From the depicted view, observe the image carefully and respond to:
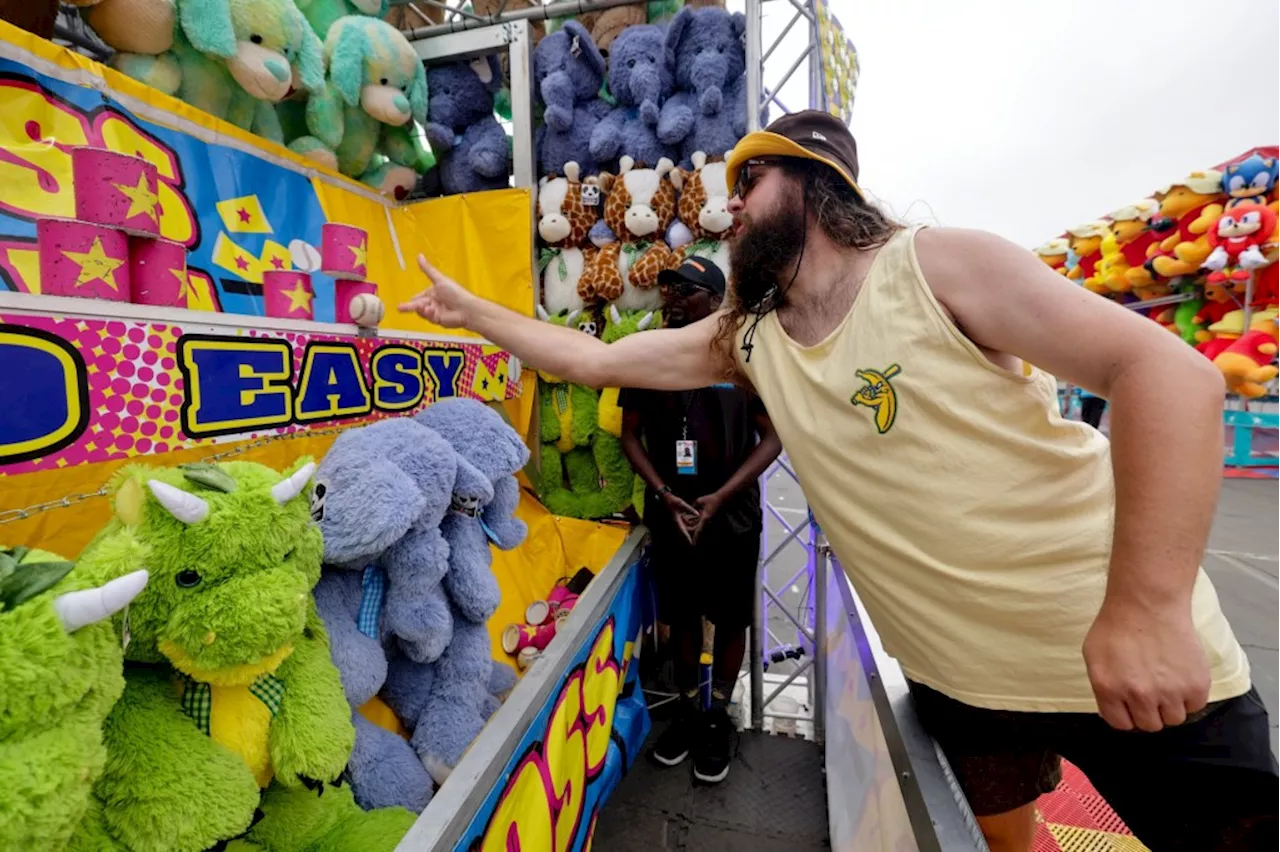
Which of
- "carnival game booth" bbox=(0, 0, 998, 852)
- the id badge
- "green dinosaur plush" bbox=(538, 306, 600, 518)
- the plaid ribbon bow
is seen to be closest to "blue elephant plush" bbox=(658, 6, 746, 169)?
"carnival game booth" bbox=(0, 0, 998, 852)

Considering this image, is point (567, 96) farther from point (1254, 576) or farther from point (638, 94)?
point (1254, 576)

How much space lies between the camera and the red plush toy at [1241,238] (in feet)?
24.0

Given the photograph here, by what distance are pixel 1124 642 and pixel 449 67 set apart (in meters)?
3.55

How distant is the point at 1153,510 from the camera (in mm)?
745

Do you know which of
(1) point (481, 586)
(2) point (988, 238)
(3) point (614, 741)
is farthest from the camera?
(3) point (614, 741)

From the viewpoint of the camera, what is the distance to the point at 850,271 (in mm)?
1128

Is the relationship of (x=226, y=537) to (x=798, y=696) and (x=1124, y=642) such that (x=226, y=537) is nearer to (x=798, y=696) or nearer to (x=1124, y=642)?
(x=1124, y=642)

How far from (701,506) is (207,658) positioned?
173 centimetres

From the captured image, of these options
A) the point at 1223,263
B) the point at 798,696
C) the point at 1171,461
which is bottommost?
the point at 798,696

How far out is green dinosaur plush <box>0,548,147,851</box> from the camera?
504 mm

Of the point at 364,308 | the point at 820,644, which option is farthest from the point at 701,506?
the point at 364,308

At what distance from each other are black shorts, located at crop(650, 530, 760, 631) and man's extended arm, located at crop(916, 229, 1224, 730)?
1.60 metres

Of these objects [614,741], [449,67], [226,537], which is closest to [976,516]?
[226,537]

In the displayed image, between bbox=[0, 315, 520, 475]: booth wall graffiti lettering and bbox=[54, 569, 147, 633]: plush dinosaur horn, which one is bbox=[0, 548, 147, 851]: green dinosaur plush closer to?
bbox=[54, 569, 147, 633]: plush dinosaur horn
